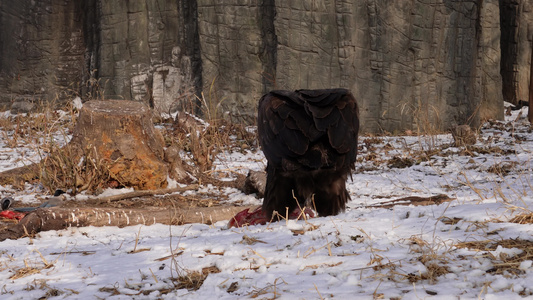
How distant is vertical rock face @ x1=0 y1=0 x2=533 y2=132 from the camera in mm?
11641

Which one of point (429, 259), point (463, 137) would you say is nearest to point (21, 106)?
point (463, 137)

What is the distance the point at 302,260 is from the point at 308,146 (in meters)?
1.20

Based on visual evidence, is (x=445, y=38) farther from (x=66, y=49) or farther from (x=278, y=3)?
(x=66, y=49)

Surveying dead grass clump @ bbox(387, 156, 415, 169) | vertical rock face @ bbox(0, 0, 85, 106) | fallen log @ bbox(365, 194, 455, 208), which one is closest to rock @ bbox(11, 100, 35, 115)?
vertical rock face @ bbox(0, 0, 85, 106)

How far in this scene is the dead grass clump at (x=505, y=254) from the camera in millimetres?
2380

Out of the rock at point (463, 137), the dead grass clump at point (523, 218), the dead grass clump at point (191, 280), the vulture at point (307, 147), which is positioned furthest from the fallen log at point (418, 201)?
the rock at point (463, 137)

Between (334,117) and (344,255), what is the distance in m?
1.34

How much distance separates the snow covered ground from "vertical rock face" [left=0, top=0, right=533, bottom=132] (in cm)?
789

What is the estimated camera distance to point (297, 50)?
11555 millimetres

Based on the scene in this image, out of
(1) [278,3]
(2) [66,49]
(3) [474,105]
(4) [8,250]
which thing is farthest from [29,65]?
(4) [8,250]

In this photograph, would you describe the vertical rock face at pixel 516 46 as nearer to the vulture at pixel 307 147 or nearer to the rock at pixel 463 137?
the rock at pixel 463 137

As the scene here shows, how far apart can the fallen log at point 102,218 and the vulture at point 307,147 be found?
17.2 inches

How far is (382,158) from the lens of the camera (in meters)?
8.27

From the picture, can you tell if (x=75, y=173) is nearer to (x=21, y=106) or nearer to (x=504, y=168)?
(x=504, y=168)
